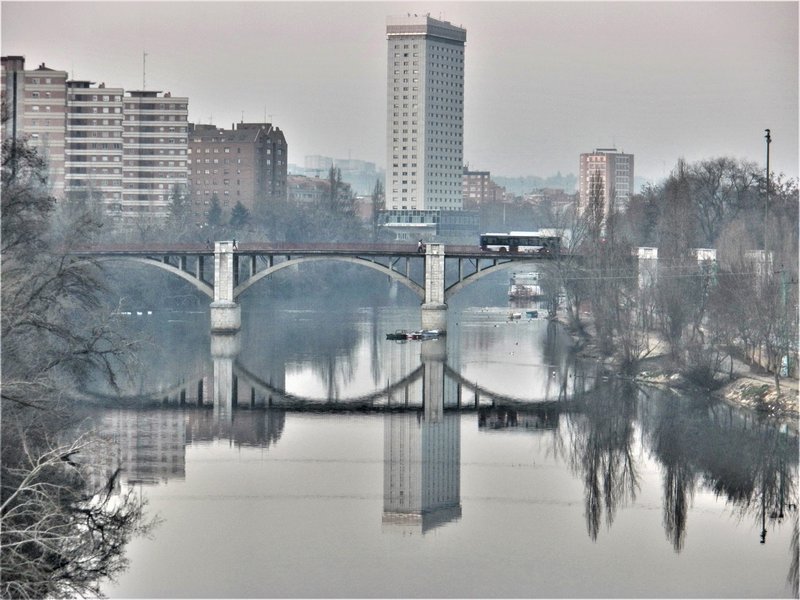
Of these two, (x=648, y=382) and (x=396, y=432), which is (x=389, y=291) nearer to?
(x=648, y=382)

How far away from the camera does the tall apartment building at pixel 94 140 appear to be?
96438mm

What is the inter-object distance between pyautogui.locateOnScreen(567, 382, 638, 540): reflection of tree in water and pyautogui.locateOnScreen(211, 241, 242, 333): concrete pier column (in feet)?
64.4

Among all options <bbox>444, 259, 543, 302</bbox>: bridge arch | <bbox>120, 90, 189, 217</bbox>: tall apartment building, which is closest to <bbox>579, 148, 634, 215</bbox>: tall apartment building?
<bbox>120, 90, 189, 217</bbox>: tall apartment building

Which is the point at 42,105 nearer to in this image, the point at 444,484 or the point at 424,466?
the point at 424,466

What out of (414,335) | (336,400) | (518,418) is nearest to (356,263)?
(414,335)

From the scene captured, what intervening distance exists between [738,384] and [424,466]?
10.2m

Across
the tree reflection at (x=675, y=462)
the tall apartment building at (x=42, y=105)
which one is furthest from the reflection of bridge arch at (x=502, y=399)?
the tall apartment building at (x=42, y=105)

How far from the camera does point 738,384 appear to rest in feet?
113

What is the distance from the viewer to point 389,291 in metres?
82.0

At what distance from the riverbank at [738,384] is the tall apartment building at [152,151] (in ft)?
195

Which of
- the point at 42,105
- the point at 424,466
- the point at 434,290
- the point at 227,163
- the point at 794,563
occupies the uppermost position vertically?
the point at 42,105

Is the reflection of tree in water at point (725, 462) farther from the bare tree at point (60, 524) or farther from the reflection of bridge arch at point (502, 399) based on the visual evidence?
the bare tree at point (60, 524)

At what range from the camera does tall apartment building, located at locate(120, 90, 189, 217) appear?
97688 mm

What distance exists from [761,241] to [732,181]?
18.3 metres
